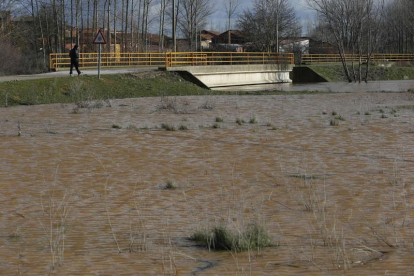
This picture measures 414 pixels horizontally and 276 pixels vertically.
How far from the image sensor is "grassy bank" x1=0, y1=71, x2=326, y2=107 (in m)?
24.7

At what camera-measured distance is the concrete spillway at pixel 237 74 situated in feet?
134

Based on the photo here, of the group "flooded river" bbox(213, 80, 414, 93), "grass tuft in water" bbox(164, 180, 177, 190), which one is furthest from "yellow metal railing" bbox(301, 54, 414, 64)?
"grass tuft in water" bbox(164, 180, 177, 190)

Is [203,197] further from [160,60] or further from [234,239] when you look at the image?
[160,60]

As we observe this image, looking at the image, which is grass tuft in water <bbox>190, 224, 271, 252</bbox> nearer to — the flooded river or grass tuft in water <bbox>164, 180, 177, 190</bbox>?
grass tuft in water <bbox>164, 180, 177, 190</bbox>

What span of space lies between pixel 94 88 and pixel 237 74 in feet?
65.9

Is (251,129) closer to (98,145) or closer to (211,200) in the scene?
(98,145)

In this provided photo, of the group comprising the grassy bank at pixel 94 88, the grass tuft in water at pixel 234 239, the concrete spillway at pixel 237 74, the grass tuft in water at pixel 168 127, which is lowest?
the grass tuft in water at pixel 234 239

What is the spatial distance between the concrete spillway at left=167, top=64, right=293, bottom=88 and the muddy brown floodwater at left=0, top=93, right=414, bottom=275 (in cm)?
2273

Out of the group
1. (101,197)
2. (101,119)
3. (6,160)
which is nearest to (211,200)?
(101,197)

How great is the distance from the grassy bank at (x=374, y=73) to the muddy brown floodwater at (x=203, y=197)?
43.4 m

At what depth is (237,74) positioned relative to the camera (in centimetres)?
4759

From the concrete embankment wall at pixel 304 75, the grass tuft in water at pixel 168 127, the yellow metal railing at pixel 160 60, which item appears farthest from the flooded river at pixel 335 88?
the grass tuft in water at pixel 168 127

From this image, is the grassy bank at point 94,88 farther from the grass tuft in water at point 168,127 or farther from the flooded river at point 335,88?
the flooded river at point 335,88

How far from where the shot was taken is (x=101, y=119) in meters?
18.5
